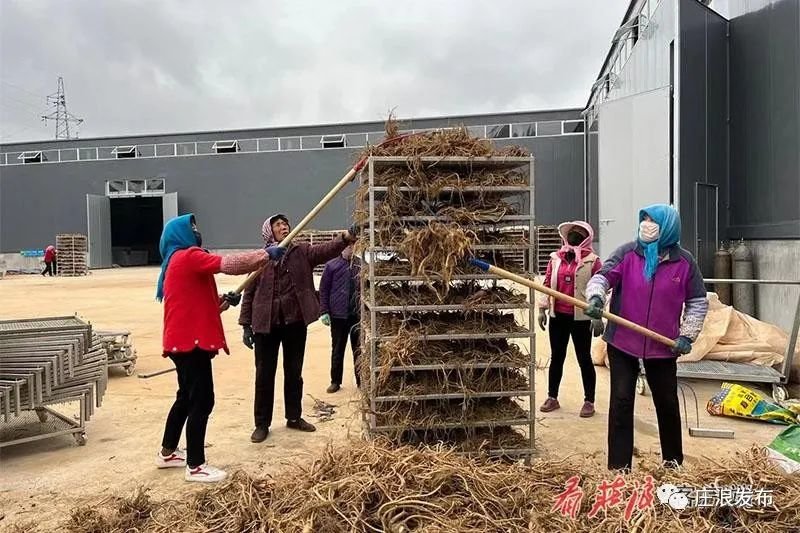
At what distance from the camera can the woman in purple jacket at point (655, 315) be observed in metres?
3.59

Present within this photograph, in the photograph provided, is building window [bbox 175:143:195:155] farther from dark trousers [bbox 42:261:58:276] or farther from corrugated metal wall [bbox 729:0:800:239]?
corrugated metal wall [bbox 729:0:800:239]

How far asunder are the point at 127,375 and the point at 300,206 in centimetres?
2236

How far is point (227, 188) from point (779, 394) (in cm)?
2758

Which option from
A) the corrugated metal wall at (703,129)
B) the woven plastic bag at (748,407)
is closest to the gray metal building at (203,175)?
the corrugated metal wall at (703,129)

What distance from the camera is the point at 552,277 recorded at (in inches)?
218

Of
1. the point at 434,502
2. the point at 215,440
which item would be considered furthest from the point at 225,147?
the point at 434,502

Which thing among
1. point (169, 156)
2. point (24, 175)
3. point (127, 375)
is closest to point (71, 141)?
point (24, 175)

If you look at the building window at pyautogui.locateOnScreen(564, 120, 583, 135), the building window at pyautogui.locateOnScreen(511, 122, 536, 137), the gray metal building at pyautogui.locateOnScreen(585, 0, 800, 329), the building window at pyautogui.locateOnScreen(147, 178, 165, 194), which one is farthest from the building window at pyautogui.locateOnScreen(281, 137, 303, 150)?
the gray metal building at pyautogui.locateOnScreen(585, 0, 800, 329)

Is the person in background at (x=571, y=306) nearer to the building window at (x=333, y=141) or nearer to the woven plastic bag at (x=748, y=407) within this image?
the woven plastic bag at (x=748, y=407)

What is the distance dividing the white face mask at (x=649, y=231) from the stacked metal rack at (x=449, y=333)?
2.27 ft

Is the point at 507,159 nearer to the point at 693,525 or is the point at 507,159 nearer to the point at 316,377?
the point at 693,525

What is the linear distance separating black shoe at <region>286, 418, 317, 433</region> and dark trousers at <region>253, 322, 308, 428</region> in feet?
0.11

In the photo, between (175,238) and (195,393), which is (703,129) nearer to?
(175,238)

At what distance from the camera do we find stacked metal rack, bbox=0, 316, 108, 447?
14.3ft
